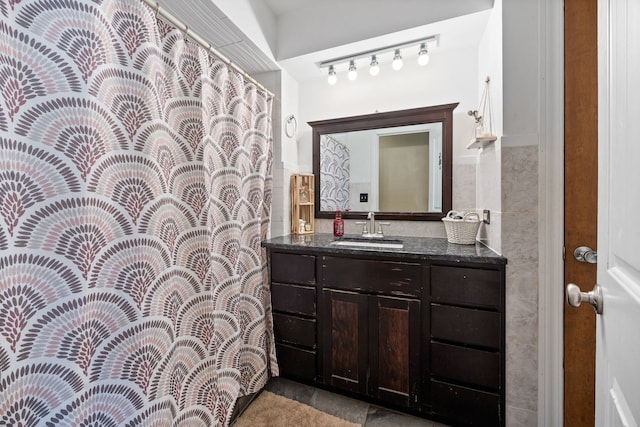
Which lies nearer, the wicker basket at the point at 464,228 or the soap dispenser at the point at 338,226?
the wicker basket at the point at 464,228

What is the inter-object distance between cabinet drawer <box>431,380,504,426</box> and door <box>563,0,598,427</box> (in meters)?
0.29

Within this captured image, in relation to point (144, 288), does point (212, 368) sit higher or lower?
lower

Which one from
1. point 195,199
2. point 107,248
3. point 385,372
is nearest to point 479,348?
point 385,372

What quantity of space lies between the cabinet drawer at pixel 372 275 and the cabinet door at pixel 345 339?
6cm

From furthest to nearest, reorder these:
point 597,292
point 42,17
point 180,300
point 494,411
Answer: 1. point 494,411
2. point 180,300
3. point 42,17
4. point 597,292

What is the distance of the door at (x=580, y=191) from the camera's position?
1.11m

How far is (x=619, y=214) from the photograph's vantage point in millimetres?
503

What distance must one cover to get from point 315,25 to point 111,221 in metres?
1.79

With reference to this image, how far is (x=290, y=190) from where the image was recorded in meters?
2.16

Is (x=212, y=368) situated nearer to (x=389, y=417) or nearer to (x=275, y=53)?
(x=389, y=417)

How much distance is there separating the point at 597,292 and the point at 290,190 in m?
1.82

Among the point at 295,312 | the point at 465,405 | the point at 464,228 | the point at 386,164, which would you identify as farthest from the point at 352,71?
the point at 465,405

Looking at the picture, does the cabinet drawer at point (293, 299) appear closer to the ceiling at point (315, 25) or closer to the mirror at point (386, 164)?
the mirror at point (386, 164)

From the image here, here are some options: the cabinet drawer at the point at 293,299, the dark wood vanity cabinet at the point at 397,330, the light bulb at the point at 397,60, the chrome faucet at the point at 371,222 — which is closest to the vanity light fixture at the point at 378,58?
the light bulb at the point at 397,60
